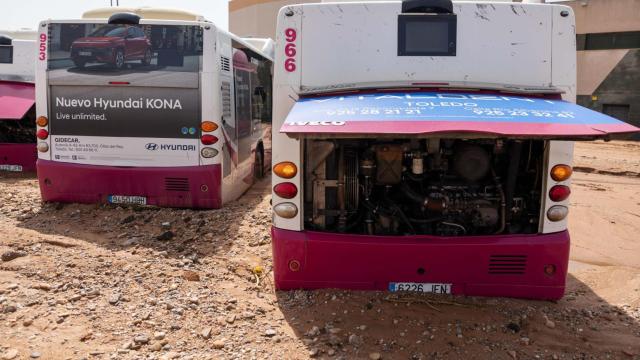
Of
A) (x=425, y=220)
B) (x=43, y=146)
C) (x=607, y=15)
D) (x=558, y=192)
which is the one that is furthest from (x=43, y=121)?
(x=607, y=15)

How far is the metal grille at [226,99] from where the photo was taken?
7734 mm

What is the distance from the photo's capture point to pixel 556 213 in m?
4.45

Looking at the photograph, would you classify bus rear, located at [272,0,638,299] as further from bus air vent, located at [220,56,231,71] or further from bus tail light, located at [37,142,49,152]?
bus tail light, located at [37,142,49,152]

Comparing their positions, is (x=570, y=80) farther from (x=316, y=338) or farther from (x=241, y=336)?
(x=241, y=336)

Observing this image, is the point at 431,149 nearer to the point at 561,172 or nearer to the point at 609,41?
the point at 561,172

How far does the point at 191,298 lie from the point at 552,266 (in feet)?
10.2

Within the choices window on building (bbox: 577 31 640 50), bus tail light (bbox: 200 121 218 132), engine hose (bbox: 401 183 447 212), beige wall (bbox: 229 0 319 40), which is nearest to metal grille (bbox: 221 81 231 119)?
bus tail light (bbox: 200 121 218 132)

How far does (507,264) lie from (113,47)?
578 cm

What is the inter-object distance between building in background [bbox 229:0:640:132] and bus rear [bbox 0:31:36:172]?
24.9 m

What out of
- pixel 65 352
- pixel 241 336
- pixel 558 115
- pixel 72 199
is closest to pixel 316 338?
pixel 241 336

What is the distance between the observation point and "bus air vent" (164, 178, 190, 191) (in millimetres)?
7543

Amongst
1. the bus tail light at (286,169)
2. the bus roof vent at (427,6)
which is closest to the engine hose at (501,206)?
the bus roof vent at (427,6)

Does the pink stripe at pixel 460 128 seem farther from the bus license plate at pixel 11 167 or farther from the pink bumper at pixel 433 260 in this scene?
the bus license plate at pixel 11 167

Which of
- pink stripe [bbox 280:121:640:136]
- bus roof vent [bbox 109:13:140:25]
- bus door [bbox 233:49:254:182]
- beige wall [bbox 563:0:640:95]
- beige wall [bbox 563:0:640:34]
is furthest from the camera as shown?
beige wall [bbox 563:0:640:95]
